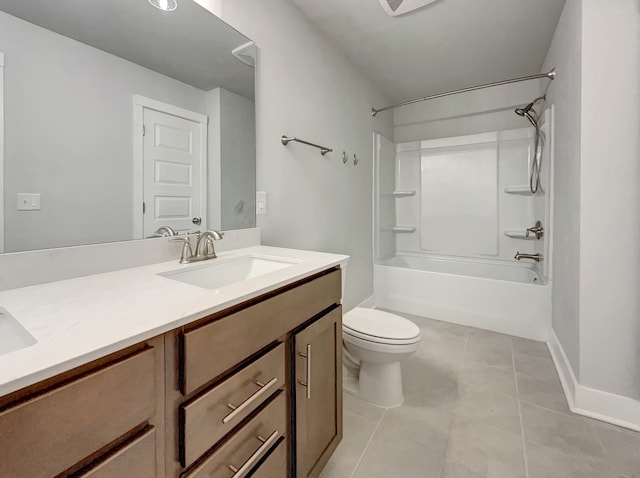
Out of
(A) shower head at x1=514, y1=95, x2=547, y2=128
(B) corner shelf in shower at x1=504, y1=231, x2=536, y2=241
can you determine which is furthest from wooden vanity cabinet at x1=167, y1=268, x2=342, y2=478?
(B) corner shelf in shower at x1=504, y1=231, x2=536, y2=241

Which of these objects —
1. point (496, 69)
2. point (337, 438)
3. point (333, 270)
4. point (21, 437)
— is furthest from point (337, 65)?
point (21, 437)

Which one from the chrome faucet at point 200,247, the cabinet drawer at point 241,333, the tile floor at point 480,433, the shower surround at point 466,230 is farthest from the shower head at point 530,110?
the chrome faucet at point 200,247

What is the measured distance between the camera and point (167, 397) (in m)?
0.59

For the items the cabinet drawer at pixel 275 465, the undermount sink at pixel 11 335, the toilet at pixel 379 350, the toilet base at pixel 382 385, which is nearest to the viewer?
the undermount sink at pixel 11 335

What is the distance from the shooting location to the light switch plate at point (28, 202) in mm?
841

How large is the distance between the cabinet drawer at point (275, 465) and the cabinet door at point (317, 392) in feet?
0.20

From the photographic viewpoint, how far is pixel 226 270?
4.07 feet

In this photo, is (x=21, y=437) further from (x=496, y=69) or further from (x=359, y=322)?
(x=496, y=69)

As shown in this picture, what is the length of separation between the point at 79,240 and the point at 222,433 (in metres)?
0.74

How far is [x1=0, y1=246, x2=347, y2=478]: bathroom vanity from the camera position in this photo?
431mm

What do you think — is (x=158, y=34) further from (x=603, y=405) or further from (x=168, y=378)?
(x=603, y=405)

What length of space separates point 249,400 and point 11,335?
53 centimetres

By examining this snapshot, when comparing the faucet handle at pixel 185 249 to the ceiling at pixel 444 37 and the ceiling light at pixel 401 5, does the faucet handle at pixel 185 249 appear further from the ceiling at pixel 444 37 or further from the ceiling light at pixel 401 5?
the ceiling light at pixel 401 5

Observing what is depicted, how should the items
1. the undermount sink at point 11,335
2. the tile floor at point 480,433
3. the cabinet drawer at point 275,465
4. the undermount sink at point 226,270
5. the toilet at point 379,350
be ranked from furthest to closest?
the toilet at point 379,350 → the tile floor at point 480,433 → the undermount sink at point 226,270 → the cabinet drawer at point 275,465 → the undermount sink at point 11,335
